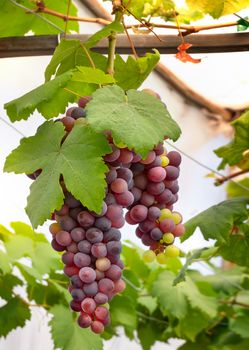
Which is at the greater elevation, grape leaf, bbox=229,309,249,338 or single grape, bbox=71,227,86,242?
single grape, bbox=71,227,86,242

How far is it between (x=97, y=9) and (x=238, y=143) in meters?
0.75

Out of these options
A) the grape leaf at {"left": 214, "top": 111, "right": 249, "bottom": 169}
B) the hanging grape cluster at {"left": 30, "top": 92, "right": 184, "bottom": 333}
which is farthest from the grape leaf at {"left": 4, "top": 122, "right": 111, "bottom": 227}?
the grape leaf at {"left": 214, "top": 111, "right": 249, "bottom": 169}

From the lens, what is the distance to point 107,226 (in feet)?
2.64

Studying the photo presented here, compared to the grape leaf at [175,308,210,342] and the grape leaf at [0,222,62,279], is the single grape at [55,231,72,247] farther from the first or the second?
the grape leaf at [175,308,210,342]

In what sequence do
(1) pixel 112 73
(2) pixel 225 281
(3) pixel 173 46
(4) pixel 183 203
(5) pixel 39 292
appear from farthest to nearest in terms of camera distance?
(4) pixel 183 203
(2) pixel 225 281
(5) pixel 39 292
(3) pixel 173 46
(1) pixel 112 73

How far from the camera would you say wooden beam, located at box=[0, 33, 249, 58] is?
105 centimetres

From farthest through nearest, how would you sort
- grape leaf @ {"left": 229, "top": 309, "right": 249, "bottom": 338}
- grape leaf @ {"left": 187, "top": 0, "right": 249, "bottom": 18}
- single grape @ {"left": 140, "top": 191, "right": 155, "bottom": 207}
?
grape leaf @ {"left": 229, "top": 309, "right": 249, "bottom": 338}
grape leaf @ {"left": 187, "top": 0, "right": 249, "bottom": 18}
single grape @ {"left": 140, "top": 191, "right": 155, "bottom": 207}

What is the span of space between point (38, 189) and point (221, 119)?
235 centimetres

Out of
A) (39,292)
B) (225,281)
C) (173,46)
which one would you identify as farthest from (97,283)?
(225,281)

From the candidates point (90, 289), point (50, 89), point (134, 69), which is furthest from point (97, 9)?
point (90, 289)

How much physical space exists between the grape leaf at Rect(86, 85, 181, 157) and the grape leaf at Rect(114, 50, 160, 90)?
3.7 inches

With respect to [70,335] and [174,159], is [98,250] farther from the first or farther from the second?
[70,335]

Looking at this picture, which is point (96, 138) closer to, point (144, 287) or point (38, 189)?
point (38, 189)

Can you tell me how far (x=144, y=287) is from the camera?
1977mm
